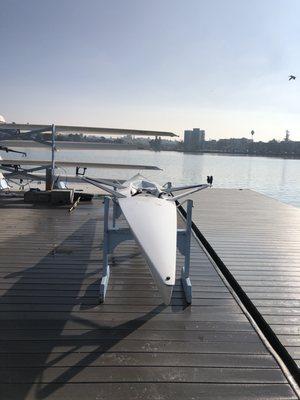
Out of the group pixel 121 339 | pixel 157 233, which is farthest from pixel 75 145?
pixel 121 339

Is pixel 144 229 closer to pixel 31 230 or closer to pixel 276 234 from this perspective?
pixel 31 230

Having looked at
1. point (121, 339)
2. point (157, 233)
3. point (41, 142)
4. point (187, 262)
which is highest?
point (41, 142)

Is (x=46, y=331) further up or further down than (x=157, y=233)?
further down

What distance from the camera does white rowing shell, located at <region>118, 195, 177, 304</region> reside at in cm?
389

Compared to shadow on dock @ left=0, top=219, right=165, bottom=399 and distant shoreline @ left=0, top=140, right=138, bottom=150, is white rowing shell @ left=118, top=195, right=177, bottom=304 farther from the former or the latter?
distant shoreline @ left=0, top=140, right=138, bottom=150

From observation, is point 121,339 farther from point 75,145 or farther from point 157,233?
point 75,145

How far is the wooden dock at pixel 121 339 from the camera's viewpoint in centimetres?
333

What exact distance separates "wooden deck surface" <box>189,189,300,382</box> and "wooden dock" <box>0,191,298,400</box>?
0.95ft

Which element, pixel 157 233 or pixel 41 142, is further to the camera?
pixel 41 142

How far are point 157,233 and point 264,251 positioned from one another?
3573mm

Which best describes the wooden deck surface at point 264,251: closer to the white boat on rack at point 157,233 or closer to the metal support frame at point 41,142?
the white boat on rack at point 157,233

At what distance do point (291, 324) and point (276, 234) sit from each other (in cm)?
480

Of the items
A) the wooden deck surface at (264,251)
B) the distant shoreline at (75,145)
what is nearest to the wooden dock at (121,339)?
the wooden deck surface at (264,251)

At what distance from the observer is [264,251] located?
7.58 meters
